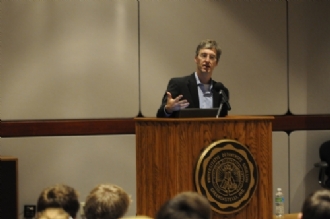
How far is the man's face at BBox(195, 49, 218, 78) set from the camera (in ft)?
12.6

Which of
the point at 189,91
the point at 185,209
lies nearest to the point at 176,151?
the point at 189,91

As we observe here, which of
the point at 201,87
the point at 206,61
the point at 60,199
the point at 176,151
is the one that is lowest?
the point at 60,199

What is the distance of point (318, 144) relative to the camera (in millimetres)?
5906

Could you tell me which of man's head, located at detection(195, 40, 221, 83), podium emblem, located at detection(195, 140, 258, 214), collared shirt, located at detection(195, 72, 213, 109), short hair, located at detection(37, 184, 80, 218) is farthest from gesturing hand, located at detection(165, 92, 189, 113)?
short hair, located at detection(37, 184, 80, 218)

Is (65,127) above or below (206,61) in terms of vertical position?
below

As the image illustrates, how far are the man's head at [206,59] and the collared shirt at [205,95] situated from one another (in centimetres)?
5

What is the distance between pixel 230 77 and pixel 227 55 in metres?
0.23

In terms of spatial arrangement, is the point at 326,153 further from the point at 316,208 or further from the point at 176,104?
the point at 316,208

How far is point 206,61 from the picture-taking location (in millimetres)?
3861

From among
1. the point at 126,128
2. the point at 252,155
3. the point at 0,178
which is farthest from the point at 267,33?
the point at 0,178

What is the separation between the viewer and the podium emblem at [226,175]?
326 centimetres

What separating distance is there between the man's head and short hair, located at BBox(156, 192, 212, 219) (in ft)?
6.31

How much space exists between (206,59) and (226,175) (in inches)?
37.0

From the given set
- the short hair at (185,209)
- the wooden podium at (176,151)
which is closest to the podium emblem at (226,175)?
the wooden podium at (176,151)
